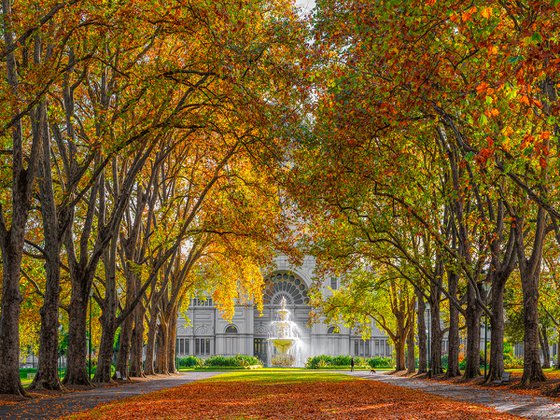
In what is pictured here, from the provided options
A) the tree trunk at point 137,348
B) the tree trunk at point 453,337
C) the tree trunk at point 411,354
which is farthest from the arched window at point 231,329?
the tree trunk at point 453,337

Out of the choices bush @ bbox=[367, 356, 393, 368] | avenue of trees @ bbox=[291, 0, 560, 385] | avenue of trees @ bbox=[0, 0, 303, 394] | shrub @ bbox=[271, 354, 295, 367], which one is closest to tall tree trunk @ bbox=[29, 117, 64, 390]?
avenue of trees @ bbox=[0, 0, 303, 394]

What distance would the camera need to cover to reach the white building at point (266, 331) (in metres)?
76.2

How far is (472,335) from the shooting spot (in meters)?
28.5

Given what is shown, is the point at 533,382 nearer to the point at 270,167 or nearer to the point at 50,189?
the point at 270,167

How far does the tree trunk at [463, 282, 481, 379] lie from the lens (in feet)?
92.5

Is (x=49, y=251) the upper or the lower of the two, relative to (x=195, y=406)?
upper

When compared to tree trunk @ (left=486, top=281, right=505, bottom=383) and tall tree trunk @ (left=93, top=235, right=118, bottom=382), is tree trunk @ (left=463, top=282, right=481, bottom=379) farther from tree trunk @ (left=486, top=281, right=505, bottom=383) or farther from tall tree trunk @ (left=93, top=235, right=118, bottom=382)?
tall tree trunk @ (left=93, top=235, right=118, bottom=382)

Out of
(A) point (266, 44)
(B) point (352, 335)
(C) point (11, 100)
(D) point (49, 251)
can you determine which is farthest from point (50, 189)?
(B) point (352, 335)

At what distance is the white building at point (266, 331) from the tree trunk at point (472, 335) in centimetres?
Result: 4742

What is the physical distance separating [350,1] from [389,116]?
3.84 meters

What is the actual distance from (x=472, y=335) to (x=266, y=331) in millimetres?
51866

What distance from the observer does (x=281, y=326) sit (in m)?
63.4

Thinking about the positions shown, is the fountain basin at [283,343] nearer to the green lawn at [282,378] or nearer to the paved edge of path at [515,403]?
the green lawn at [282,378]

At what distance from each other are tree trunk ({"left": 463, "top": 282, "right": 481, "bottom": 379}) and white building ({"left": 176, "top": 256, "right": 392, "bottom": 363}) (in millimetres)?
47423
